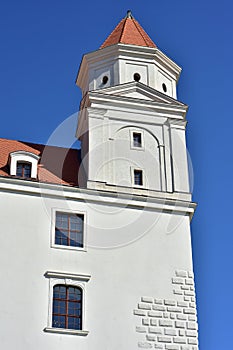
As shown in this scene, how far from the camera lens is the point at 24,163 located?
81.6ft

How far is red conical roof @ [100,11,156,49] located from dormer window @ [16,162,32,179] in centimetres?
631

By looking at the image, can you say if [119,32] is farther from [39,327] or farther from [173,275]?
[39,327]

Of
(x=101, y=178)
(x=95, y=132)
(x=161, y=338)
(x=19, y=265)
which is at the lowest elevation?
(x=161, y=338)

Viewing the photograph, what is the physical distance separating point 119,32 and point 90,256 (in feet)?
33.8

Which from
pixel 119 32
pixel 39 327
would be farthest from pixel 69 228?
pixel 119 32

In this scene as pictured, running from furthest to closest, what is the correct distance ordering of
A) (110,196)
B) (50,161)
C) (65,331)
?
(50,161), (110,196), (65,331)

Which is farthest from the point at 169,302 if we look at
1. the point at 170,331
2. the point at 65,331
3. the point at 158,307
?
the point at 65,331

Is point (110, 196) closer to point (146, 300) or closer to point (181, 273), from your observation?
point (181, 273)

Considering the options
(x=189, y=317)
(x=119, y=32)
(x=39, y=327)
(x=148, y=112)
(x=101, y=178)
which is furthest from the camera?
(x=119, y=32)

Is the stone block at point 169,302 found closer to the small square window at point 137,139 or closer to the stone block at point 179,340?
the stone block at point 179,340

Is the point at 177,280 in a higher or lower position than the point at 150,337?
higher

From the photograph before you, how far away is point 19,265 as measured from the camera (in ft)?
73.3

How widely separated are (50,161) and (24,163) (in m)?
1.71

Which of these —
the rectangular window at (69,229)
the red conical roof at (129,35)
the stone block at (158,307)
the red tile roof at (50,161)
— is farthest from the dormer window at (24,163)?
the red conical roof at (129,35)
